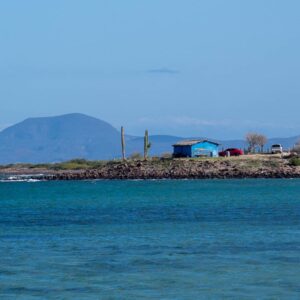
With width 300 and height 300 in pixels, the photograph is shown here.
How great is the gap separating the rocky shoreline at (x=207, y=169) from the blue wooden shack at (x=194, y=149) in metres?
4.38

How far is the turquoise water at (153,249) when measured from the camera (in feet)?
80.2

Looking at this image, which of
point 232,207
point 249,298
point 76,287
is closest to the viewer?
point 249,298

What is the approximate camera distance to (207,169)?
3794 inches

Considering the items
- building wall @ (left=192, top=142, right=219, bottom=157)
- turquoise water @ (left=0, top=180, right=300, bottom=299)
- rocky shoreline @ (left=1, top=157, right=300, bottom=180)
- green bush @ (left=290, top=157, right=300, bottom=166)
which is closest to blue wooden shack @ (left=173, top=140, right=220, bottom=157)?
building wall @ (left=192, top=142, right=219, bottom=157)

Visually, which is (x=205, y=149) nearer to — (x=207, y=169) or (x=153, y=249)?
(x=207, y=169)

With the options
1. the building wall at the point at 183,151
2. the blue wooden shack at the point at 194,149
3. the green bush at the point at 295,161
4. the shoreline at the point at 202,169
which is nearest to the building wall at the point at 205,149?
the blue wooden shack at the point at 194,149

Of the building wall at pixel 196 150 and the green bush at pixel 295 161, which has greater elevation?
the building wall at pixel 196 150

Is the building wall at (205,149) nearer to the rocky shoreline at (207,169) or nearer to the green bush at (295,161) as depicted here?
the rocky shoreline at (207,169)

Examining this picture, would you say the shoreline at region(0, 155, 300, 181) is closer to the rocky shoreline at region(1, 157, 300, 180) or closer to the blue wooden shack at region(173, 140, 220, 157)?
the rocky shoreline at region(1, 157, 300, 180)

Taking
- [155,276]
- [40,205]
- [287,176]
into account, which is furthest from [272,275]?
[287,176]

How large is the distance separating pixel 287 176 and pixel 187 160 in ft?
35.4

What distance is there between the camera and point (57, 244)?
34.6m

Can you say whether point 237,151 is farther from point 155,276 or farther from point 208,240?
point 155,276

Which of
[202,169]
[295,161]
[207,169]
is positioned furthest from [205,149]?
[295,161]
